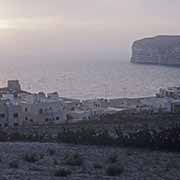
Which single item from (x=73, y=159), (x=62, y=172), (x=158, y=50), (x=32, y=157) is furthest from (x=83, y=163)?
(x=158, y=50)

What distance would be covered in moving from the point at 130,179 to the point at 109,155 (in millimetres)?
2069

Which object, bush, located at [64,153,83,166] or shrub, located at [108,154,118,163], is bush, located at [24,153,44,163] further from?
shrub, located at [108,154,118,163]

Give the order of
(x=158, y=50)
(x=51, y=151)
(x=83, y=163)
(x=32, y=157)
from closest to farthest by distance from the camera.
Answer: (x=83, y=163) < (x=32, y=157) < (x=51, y=151) < (x=158, y=50)

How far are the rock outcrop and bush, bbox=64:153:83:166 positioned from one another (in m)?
112

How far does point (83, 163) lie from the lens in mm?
9008

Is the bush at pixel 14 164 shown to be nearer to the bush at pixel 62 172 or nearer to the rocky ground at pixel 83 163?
the rocky ground at pixel 83 163

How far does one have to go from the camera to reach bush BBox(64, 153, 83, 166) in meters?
8.93

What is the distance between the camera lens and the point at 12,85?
138 ft

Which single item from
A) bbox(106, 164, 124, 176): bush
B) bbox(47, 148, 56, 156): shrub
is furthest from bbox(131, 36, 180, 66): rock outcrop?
bbox(106, 164, 124, 176): bush

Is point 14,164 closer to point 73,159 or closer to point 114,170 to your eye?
point 73,159

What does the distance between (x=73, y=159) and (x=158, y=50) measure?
120 m

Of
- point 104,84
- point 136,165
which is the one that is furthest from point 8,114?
point 104,84

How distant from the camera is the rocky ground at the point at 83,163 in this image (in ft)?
26.1

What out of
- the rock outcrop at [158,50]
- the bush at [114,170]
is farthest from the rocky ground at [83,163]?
the rock outcrop at [158,50]
